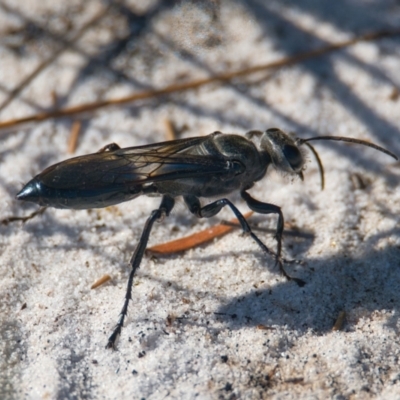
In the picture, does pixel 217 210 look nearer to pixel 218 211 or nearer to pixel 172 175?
pixel 218 211

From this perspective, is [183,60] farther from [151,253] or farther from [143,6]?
[151,253]

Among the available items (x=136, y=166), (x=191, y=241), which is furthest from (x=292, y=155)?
(x=136, y=166)

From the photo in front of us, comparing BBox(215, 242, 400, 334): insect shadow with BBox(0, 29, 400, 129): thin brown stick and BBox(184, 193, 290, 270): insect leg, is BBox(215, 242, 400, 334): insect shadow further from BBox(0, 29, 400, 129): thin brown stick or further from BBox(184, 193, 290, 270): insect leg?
BBox(0, 29, 400, 129): thin brown stick

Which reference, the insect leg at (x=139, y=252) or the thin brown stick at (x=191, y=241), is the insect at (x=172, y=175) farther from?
the thin brown stick at (x=191, y=241)

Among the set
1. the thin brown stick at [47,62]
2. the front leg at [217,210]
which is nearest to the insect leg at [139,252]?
the front leg at [217,210]

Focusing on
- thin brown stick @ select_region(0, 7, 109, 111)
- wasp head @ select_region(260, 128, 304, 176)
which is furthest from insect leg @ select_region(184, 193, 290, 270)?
thin brown stick @ select_region(0, 7, 109, 111)

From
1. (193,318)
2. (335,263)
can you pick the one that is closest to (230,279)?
(193,318)
